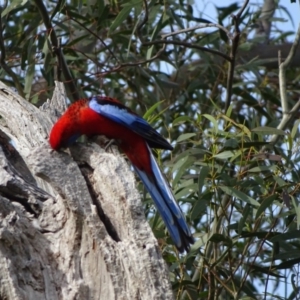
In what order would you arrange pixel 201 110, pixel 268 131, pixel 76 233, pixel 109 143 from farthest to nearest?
pixel 201 110
pixel 268 131
pixel 109 143
pixel 76 233

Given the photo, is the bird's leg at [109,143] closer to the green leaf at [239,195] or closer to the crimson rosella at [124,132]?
the crimson rosella at [124,132]

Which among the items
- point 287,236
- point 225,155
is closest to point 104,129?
point 225,155

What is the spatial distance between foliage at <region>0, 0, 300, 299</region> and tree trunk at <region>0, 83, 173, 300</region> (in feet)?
1.88

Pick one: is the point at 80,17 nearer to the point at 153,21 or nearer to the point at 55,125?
the point at 153,21

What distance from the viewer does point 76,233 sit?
2.42 m

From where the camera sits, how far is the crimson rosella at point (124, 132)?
107 inches

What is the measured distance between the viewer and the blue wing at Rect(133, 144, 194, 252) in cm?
262

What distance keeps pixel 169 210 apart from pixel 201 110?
1.92m

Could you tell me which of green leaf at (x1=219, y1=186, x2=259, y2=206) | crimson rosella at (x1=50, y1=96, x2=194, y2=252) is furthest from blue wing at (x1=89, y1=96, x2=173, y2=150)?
green leaf at (x1=219, y1=186, x2=259, y2=206)

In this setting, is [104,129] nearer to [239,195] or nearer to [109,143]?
[109,143]

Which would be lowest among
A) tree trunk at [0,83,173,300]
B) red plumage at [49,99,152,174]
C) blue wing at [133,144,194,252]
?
tree trunk at [0,83,173,300]

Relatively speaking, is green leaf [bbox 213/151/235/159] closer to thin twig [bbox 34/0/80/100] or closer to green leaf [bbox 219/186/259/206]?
green leaf [bbox 219/186/259/206]

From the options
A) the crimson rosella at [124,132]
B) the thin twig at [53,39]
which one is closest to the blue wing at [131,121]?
the crimson rosella at [124,132]

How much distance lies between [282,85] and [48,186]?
1.28 meters
